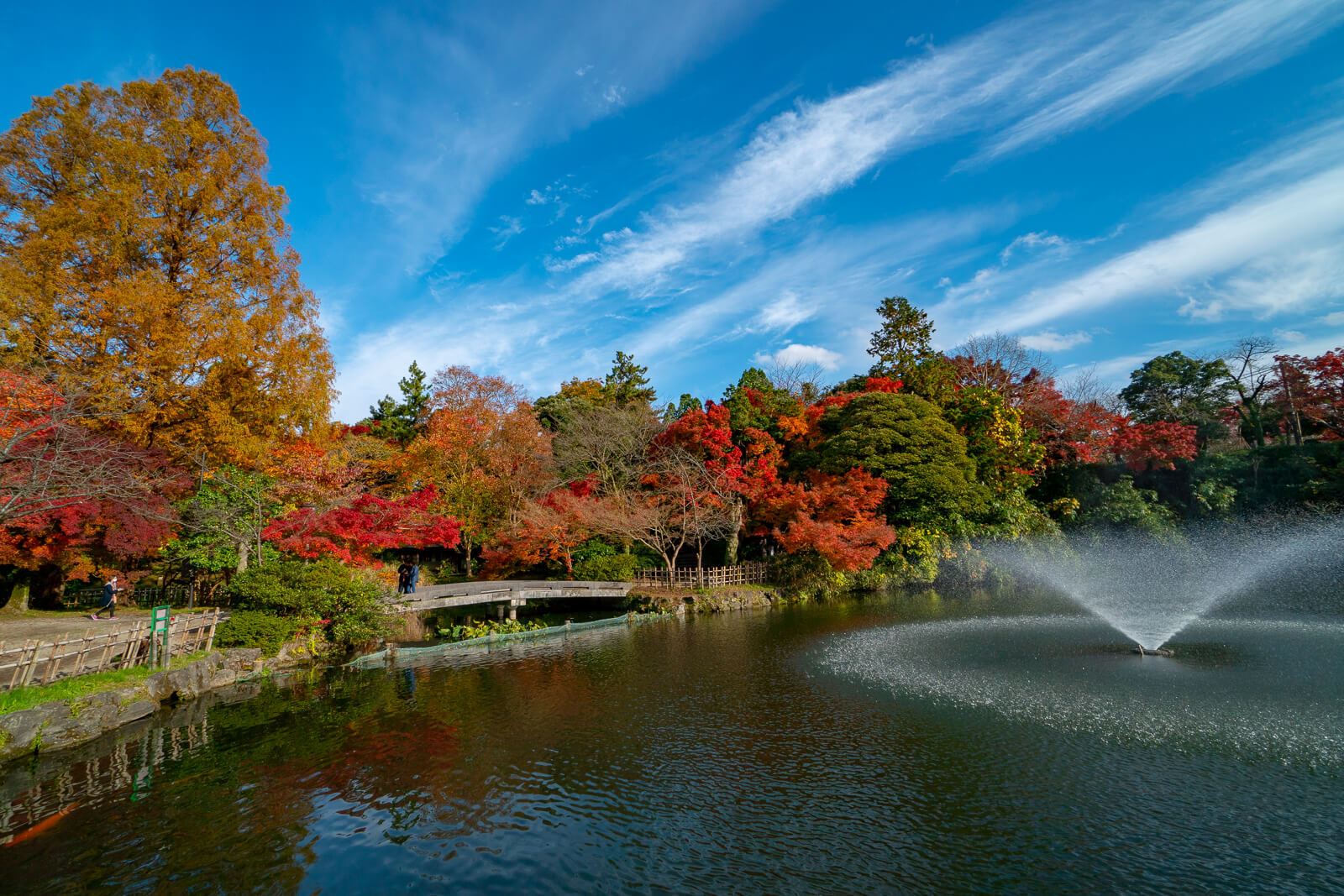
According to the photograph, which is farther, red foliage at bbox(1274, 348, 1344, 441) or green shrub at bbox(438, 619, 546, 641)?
red foliage at bbox(1274, 348, 1344, 441)

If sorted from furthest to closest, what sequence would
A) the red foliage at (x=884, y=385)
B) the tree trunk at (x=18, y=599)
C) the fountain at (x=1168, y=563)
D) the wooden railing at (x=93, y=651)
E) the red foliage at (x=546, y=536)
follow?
the red foliage at (x=884, y=385)
the red foliage at (x=546, y=536)
the fountain at (x=1168, y=563)
the tree trunk at (x=18, y=599)
the wooden railing at (x=93, y=651)

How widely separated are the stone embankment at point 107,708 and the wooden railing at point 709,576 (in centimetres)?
1604

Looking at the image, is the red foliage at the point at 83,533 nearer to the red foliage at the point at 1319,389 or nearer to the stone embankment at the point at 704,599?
the stone embankment at the point at 704,599

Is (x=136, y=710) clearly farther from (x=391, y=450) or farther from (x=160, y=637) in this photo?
(x=391, y=450)

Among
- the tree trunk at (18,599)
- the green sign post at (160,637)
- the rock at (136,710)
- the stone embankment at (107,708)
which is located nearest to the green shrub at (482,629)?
the stone embankment at (107,708)

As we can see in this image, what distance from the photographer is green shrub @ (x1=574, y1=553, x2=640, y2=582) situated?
29.0 metres

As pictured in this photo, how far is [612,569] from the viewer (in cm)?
2920

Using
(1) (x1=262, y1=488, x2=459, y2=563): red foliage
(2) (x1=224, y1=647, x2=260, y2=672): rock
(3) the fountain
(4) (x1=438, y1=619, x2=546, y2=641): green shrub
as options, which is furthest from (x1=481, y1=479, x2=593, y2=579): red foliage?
(3) the fountain

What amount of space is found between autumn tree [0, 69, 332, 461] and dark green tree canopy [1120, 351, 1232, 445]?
42.6m

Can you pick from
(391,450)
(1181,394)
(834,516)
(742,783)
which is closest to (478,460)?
(391,450)

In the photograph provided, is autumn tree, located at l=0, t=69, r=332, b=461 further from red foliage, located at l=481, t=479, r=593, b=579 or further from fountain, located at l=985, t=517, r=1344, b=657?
fountain, located at l=985, t=517, r=1344, b=657

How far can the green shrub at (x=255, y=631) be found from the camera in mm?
16047

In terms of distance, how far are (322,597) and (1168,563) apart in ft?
117

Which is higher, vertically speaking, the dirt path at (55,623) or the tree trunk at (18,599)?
the tree trunk at (18,599)
